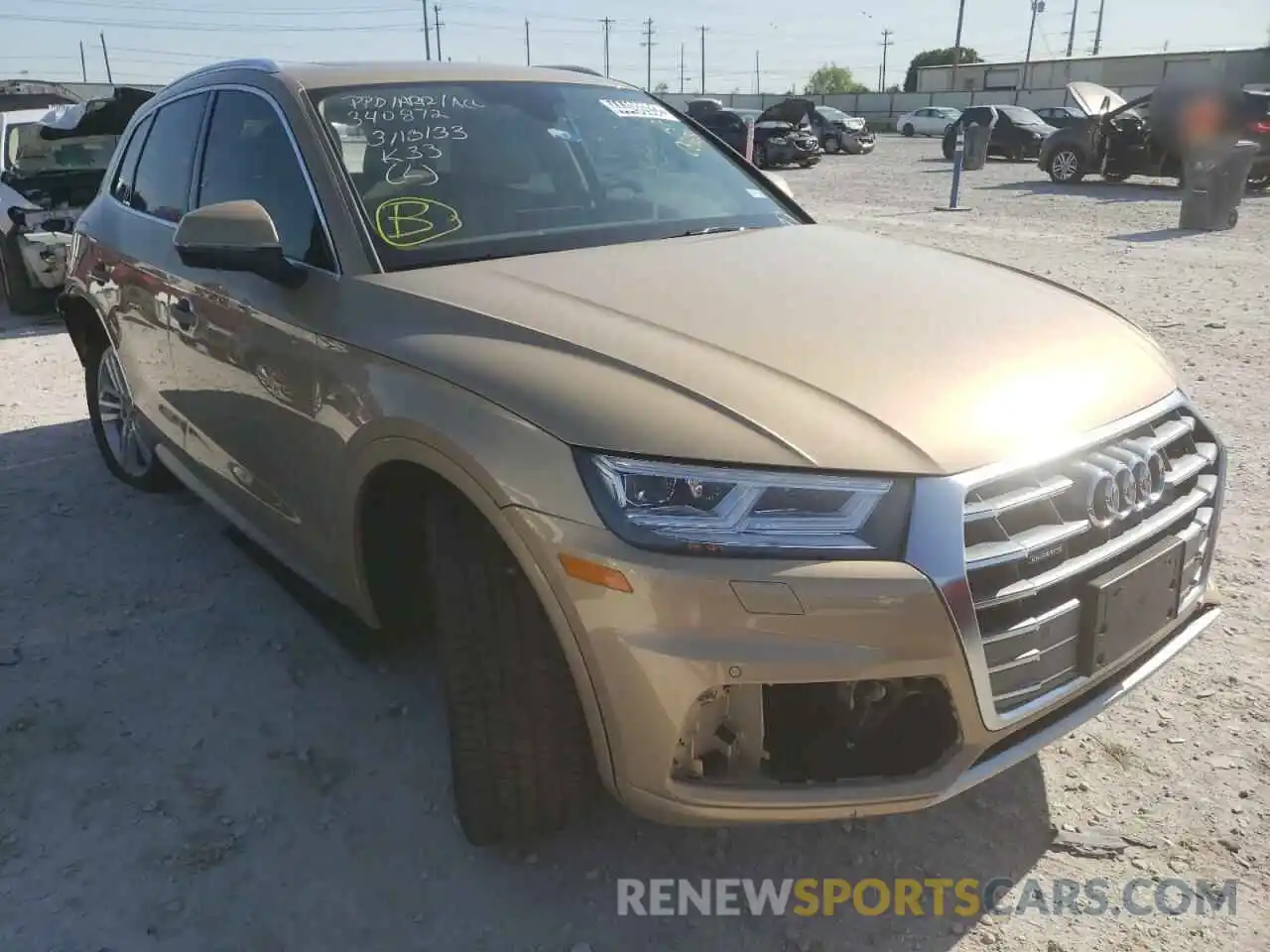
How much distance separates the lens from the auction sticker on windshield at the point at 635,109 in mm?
3490

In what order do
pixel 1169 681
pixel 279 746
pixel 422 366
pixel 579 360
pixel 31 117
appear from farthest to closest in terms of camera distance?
pixel 31 117
pixel 1169 681
pixel 279 746
pixel 422 366
pixel 579 360

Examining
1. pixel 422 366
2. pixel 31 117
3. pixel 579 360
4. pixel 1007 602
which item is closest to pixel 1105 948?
pixel 1007 602

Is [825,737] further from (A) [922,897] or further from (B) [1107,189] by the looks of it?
(B) [1107,189]

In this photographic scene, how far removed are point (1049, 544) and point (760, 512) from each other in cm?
54

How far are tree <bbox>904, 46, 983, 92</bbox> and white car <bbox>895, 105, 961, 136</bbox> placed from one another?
3642 centimetres

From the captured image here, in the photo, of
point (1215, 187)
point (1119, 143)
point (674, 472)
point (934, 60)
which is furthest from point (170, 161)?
point (934, 60)

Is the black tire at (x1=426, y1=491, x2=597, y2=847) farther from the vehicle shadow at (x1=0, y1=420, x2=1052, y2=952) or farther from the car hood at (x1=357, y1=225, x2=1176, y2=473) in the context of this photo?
the car hood at (x1=357, y1=225, x2=1176, y2=473)

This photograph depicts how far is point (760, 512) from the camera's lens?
1798mm

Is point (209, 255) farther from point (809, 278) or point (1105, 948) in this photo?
point (1105, 948)

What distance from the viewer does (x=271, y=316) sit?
8.96 ft

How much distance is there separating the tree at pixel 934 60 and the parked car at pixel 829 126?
51199 mm

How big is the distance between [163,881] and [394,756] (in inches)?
24.7

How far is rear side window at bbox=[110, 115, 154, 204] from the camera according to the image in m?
4.10

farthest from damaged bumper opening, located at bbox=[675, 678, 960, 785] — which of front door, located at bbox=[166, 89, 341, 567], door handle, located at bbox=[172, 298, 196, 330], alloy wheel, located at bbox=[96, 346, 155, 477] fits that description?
alloy wheel, located at bbox=[96, 346, 155, 477]
